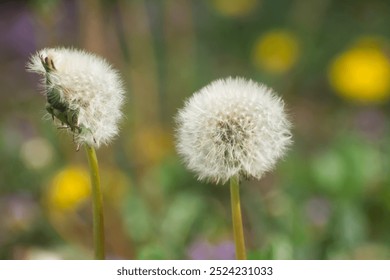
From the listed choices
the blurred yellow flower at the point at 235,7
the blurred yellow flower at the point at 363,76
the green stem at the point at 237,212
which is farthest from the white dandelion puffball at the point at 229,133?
the blurred yellow flower at the point at 235,7

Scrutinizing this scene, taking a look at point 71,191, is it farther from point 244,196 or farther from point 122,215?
point 244,196

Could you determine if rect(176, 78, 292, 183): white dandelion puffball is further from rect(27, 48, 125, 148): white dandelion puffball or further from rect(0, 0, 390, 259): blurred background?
rect(0, 0, 390, 259): blurred background

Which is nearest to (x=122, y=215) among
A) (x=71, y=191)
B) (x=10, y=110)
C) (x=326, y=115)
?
(x=71, y=191)

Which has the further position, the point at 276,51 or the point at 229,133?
the point at 276,51

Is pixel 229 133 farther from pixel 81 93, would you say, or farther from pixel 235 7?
pixel 235 7

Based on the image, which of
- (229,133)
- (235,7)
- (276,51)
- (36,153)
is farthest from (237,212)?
(235,7)

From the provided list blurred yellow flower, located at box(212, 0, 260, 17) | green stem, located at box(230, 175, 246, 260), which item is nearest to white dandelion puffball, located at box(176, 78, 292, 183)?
green stem, located at box(230, 175, 246, 260)
